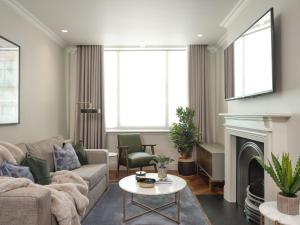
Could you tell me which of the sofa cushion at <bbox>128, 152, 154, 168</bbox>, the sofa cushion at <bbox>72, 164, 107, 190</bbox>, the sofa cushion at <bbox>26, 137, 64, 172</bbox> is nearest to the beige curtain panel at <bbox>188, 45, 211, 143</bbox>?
the sofa cushion at <bbox>128, 152, 154, 168</bbox>

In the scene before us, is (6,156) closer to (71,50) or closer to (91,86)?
(91,86)

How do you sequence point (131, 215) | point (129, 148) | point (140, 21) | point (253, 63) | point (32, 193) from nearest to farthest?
1. point (32, 193)
2. point (253, 63)
3. point (131, 215)
4. point (140, 21)
5. point (129, 148)

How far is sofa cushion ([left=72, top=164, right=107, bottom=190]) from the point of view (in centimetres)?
305

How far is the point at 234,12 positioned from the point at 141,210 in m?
2.92

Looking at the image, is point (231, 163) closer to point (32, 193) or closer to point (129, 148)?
point (129, 148)

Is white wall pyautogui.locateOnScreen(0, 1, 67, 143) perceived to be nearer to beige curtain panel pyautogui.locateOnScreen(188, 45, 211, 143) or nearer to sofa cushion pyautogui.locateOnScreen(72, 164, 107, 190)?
sofa cushion pyautogui.locateOnScreen(72, 164, 107, 190)

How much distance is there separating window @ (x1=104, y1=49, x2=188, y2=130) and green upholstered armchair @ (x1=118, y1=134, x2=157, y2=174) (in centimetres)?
55

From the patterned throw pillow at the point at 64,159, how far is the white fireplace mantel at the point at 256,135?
2.16m

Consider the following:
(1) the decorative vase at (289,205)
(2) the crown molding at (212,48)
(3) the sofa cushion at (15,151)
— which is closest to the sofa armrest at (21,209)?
(3) the sofa cushion at (15,151)

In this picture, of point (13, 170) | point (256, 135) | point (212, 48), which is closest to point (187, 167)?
point (256, 135)

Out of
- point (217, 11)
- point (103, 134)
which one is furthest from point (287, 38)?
point (103, 134)

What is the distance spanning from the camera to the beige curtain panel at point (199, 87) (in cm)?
518

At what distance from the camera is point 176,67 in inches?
213

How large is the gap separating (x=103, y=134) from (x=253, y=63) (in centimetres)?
337
